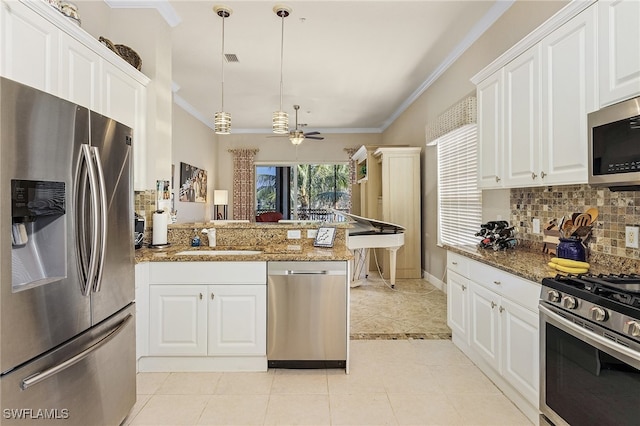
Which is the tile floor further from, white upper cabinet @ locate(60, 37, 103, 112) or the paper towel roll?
white upper cabinet @ locate(60, 37, 103, 112)

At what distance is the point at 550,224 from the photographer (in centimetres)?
253

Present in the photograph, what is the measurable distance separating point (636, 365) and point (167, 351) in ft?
9.05

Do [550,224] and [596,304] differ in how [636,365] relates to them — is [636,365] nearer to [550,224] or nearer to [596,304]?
[596,304]

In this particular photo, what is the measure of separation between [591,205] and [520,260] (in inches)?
22.1

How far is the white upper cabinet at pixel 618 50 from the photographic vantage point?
5.17 ft

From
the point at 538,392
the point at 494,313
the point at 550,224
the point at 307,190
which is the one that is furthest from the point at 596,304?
the point at 307,190

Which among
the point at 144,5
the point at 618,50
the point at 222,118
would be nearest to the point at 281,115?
the point at 222,118

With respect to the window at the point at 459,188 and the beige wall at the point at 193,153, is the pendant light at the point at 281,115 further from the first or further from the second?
the beige wall at the point at 193,153

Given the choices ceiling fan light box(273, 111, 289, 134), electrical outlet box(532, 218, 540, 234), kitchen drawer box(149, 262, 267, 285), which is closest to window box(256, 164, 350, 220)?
ceiling fan light box(273, 111, 289, 134)

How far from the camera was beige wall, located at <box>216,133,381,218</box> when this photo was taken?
27.1ft

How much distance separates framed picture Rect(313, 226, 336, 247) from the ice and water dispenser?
6.14 feet

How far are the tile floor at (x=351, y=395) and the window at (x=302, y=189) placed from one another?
5.60 meters

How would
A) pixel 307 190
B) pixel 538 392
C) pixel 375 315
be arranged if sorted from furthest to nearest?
pixel 307 190 < pixel 375 315 < pixel 538 392

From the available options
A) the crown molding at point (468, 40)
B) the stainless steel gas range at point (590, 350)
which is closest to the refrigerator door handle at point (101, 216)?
→ the stainless steel gas range at point (590, 350)
